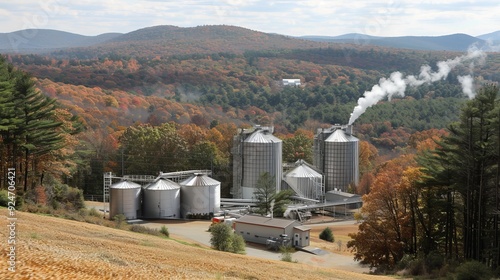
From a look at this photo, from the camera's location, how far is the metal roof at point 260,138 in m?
61.3

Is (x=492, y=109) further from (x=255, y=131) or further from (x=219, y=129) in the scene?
(x=219, y=129)

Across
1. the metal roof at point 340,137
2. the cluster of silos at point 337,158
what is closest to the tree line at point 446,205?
the cluster of silos at point 337,158

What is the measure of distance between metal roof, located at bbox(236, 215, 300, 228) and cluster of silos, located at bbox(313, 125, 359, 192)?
1900 cm

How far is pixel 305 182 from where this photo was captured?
62.9 meters

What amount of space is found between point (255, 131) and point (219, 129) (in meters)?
25.7

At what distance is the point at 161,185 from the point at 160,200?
143cm

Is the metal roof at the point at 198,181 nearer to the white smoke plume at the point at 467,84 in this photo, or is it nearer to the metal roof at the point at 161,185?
the metal roof at the point at 161,185

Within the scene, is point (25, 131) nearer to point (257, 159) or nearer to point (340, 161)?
point (257, 159)

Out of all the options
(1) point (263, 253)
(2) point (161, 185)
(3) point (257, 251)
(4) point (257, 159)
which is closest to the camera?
(1) point (263, 253)

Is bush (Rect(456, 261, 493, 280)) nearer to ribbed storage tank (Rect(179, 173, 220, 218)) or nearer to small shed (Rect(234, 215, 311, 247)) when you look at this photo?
small shed (Rect(234, 215, 311, 247))

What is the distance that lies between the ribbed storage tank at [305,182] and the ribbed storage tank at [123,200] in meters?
17.1

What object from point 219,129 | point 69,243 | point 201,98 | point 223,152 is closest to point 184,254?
point 69,243

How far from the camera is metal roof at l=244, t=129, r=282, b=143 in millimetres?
61319

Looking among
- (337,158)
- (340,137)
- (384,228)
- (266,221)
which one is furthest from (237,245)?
(340,137)
